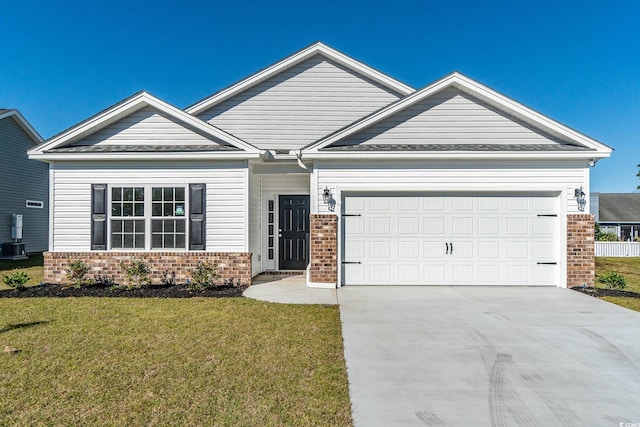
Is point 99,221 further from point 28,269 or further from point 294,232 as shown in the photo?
point 28,269

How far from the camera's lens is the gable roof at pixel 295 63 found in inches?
445

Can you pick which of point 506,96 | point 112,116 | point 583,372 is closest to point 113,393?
point 583,372

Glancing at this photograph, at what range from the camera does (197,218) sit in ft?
29.7

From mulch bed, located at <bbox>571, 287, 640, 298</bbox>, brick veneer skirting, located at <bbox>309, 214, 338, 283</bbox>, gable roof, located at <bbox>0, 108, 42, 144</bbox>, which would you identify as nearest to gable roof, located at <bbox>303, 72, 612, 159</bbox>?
brick veneer skirting, located at <bbox>309, 214, 338, 283</bbox>

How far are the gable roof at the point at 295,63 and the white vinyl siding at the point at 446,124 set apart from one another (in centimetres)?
251

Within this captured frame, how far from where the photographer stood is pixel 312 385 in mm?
3756

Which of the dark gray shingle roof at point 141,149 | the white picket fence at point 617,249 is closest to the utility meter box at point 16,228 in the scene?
the dark gray shingle roof at point 141,149

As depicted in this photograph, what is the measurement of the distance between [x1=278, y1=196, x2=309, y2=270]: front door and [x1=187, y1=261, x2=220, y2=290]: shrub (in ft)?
8.98

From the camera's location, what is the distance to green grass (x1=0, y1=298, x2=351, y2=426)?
324cm

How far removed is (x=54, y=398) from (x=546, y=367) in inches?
203

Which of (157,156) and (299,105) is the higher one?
(299,105)

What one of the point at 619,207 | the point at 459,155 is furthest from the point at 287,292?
the point at 619,207

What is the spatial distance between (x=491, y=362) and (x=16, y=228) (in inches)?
782

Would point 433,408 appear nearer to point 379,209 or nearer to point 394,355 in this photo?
point 394,355
